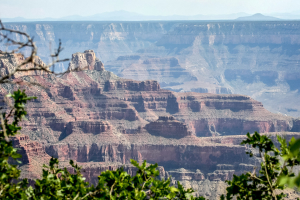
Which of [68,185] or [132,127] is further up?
[132,127]

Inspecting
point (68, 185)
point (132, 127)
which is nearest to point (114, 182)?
point (68, 185)

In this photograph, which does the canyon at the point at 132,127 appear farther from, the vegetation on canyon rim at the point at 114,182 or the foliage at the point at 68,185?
the vegetation on canyon rim at the point at 114,182

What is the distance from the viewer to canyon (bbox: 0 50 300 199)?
87.7 meters

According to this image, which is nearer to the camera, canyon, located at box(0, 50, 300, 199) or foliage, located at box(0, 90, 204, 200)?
foliage, located at box(0, 90, 204, 200)

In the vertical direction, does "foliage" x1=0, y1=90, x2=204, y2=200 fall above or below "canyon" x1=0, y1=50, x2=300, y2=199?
below

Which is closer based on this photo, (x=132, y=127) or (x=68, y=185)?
(x=68, y=185)

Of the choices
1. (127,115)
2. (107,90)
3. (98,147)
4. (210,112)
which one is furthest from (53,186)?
(210,112)

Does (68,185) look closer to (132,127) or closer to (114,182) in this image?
(114,182)

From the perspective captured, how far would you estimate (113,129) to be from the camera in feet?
329

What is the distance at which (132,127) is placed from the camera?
113625 mm

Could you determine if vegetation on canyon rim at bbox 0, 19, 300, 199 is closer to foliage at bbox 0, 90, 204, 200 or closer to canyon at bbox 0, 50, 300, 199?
foliage at bbox 0, 90, 204, 200

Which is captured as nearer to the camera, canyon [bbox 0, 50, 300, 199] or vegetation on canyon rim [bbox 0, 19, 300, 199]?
vegetation on canyon rim [bbox 0, 19, 300, 199]

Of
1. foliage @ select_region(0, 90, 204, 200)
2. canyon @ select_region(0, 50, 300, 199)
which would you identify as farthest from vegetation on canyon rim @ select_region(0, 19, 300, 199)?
canyon @ select_region(0, 50, 300, 199)

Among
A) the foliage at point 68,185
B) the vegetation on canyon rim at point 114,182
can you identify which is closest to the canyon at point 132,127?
the foliage at point 68,185
